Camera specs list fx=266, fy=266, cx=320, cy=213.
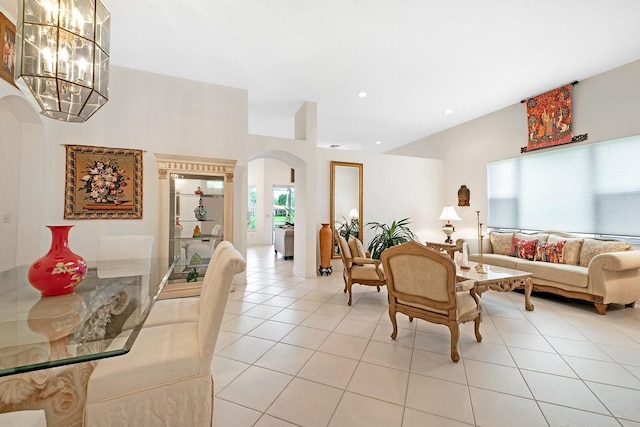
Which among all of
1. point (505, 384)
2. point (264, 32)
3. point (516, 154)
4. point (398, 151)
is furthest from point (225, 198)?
point (398, 151)

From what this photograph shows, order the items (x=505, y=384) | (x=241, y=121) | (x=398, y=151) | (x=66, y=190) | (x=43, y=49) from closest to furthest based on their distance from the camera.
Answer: (x=43, y=49)
(x=505, y=384)
(x=66, y=190)
(x=241, y=121)
(x=398, y=151)

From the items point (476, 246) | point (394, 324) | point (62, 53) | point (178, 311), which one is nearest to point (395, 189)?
point (476, 246)

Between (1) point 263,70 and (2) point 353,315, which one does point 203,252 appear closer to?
(2) point 353,315

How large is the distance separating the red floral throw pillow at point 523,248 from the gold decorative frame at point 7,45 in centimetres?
657

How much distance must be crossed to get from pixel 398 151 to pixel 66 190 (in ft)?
25.6

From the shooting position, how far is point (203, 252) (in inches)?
156

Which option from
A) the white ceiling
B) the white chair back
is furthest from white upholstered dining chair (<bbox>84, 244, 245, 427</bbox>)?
the white ceiling

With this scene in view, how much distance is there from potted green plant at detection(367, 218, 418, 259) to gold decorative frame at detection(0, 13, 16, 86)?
5.15 metres

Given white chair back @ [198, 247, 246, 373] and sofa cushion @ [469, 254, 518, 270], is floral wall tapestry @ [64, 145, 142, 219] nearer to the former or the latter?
white chair back @ [198, 247, 246, 373]

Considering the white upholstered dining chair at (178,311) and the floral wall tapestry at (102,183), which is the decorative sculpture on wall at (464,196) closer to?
the white upholstered dining chair at (178,311)

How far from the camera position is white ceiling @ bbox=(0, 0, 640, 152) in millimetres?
2623

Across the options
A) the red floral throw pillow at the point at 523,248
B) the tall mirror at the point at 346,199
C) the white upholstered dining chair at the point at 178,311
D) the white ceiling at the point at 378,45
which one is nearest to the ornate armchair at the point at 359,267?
the tall mirror at the point at 346,199

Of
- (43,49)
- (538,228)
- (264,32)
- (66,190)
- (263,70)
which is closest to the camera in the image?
(43,49)

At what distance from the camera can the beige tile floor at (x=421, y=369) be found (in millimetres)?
1543
